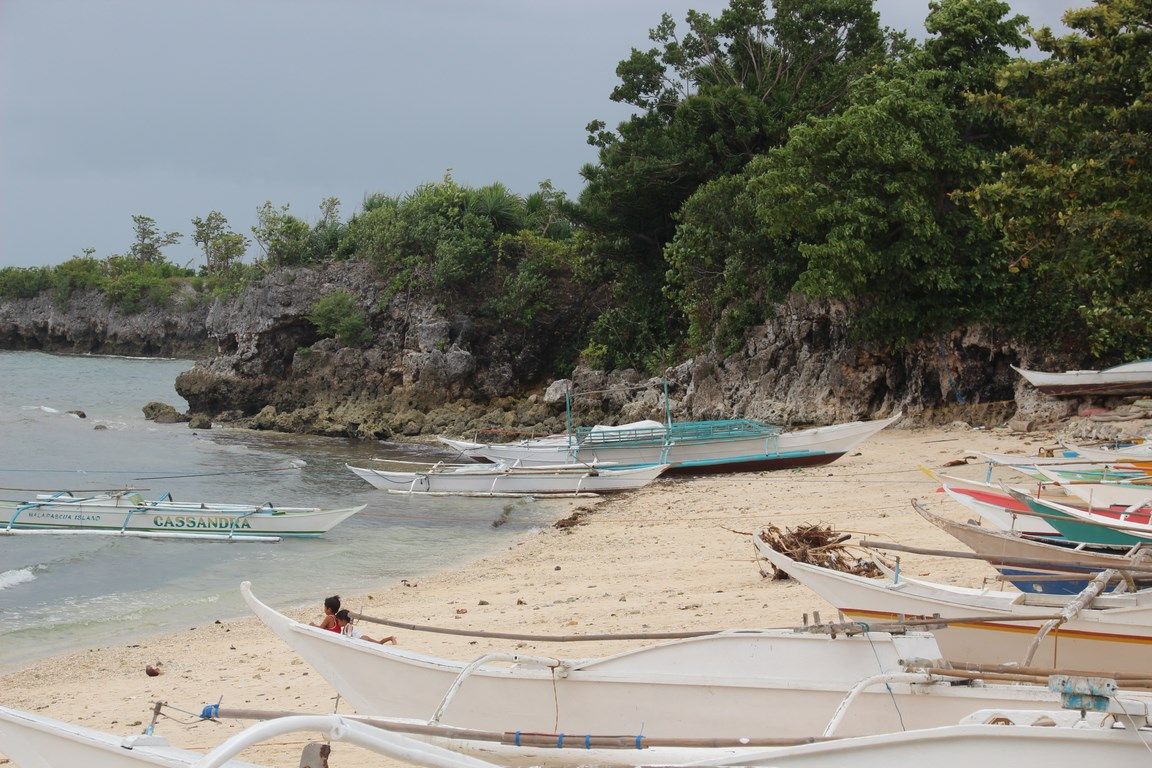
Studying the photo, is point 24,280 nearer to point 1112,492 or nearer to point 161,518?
point 161,518

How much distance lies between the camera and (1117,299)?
19.8 meters

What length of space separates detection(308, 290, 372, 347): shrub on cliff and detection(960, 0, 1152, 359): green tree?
2520 centimetres

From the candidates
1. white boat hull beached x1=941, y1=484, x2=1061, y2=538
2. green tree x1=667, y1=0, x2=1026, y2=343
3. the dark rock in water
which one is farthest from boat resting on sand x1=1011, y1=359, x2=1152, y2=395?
the dark rock in water

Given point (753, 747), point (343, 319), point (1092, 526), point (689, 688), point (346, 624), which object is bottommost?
point (346, 624)

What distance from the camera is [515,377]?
39812 mm

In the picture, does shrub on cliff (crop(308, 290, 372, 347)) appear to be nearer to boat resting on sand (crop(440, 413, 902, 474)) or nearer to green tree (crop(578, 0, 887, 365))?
green tree (crop(578, 0, 887, 365))

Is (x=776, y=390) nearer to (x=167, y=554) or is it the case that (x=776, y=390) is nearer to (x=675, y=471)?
(x=675, y=471)

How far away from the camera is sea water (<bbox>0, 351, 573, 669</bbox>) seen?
45.0 ft

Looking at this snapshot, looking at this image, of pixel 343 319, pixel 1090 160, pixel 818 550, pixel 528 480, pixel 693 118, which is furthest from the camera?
pixel 343 319

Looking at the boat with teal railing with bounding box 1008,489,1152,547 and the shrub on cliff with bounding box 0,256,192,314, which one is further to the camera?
the shrub on cliff with bounding box 0,256,192,314

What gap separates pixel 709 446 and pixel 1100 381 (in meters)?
8.58

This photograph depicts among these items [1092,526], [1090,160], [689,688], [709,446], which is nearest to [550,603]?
[689,688]

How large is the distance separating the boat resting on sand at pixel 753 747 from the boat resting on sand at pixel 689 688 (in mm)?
772

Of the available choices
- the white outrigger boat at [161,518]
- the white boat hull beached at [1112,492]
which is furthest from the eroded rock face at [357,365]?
the white boat hull beached at [1112,492]
